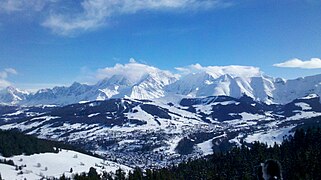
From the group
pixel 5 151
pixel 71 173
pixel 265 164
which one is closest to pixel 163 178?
pixel 71 173

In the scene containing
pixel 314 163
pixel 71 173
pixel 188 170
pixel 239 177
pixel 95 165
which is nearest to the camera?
pixel 314 163

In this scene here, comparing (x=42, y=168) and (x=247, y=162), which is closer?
(x=247, y=162)

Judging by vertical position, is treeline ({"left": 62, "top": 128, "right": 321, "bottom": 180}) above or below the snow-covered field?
above

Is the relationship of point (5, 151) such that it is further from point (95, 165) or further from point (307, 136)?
point (307, 136)

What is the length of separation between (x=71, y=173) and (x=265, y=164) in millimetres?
184224

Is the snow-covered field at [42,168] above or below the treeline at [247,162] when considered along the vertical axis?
below

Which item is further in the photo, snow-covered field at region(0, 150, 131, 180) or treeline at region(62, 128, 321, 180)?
snow-covered field at region(0, 150, 131, 180)

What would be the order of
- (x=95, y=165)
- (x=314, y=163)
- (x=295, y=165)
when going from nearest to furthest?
(x=314, y=163)
(x=295, y=165)
(x=95, y=165)

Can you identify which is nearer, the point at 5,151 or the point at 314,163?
the point at 314,163

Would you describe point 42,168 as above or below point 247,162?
below

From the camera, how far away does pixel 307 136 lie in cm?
11719

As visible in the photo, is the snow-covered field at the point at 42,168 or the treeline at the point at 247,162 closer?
the treeline at the point at 247,162

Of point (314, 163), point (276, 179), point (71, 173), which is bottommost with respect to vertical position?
point (71, 173)

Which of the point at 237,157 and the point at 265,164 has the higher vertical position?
the point at 265,164
